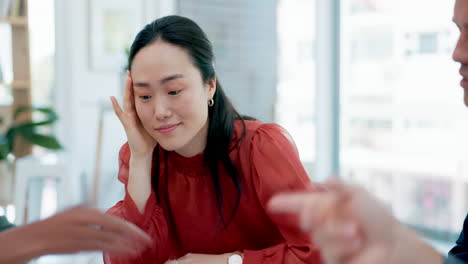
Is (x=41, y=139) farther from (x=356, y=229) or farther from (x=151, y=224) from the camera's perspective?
(x=356, y=229)

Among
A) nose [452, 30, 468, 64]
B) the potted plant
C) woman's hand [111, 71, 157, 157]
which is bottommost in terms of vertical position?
the potted plant

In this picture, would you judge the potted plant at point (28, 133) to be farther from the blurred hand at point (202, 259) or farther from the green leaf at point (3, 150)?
the blurred hand at point (202, 259)

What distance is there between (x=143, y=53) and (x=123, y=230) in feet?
2.09

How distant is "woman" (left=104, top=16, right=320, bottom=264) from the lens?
1194 mm

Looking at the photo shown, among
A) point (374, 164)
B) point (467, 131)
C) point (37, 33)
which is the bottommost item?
point (374, 164)

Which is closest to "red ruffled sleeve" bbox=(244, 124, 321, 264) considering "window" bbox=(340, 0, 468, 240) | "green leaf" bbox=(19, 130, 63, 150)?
"window" bbox=(340, 0, 468, 240)

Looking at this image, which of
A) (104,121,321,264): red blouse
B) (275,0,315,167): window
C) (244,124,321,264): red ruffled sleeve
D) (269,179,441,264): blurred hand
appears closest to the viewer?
(269,179,441,264): blurred hand

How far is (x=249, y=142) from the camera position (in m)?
1.33

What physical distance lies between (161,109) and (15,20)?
2.41 metres

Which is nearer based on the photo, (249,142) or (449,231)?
(249,142)

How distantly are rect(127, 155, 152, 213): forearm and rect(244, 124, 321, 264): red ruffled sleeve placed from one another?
0.98ft

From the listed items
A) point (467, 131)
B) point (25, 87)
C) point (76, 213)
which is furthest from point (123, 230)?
point (467, 131)

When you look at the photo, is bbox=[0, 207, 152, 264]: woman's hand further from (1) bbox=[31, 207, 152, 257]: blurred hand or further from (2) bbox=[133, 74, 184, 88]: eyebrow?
(2) bbox=[133, 74, 184, 88]: eyebrow

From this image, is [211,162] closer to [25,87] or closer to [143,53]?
[143,53]
